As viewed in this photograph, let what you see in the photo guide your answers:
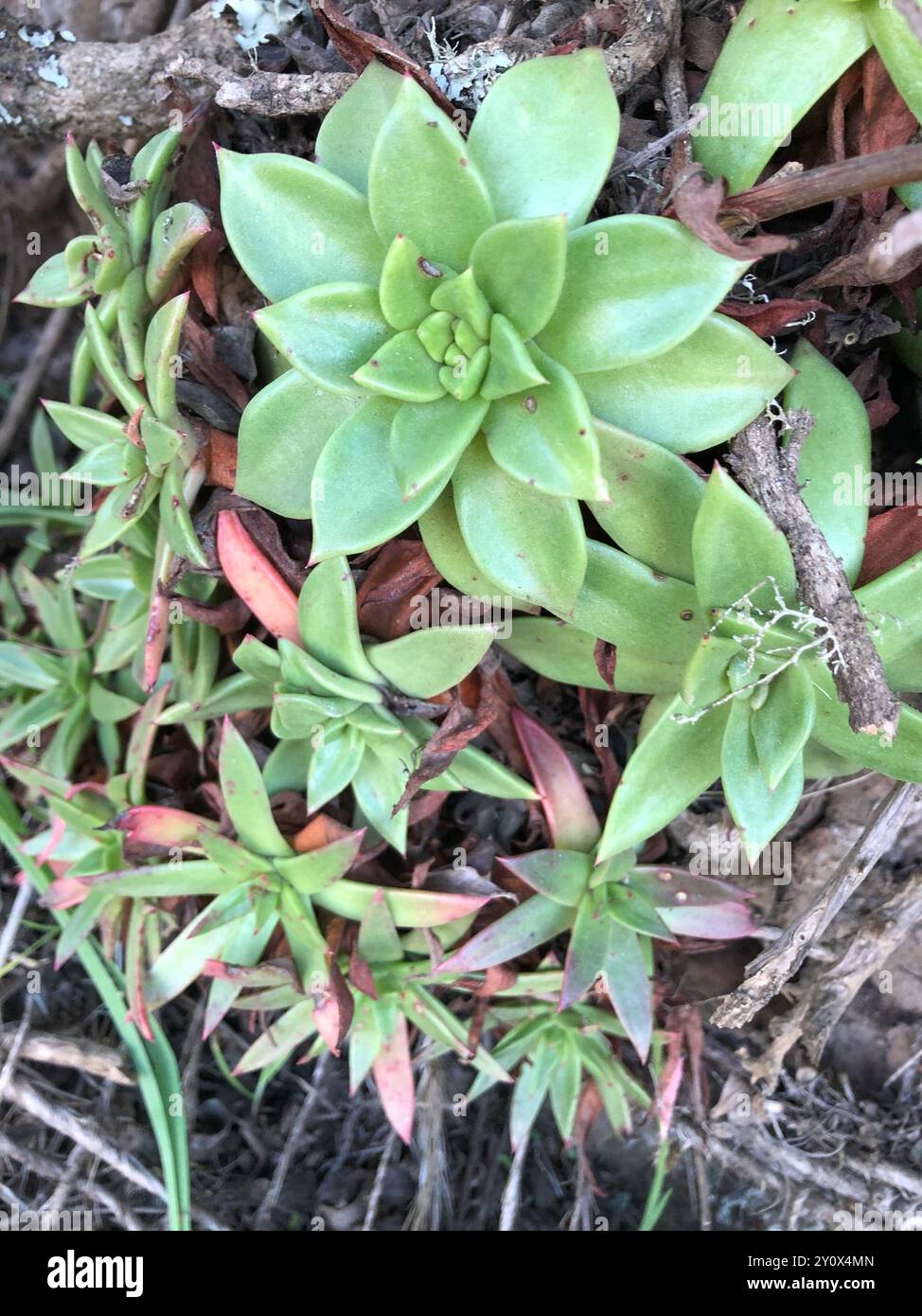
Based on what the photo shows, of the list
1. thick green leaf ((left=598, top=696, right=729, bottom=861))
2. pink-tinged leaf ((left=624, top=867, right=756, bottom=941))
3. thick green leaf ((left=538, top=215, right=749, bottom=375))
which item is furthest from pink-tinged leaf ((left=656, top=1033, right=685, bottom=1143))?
thick green leaf ((left=538, top=215, right=749, bottom=375))

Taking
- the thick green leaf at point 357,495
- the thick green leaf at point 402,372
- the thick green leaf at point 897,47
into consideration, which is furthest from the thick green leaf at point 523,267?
the thick green leaf at point 897,47

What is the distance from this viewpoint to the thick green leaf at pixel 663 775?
1321 mm

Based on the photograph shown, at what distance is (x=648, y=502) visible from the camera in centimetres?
128

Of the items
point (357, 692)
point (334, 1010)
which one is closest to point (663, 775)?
point (357, 692)

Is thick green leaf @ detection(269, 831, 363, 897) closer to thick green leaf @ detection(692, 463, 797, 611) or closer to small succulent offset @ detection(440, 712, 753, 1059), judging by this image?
small succulent offset @ detection(440, 712, 753, 1059)

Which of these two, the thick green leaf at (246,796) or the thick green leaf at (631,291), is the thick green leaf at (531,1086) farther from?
the thick green leaf at (631,291)

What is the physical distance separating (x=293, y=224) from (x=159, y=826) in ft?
3.17

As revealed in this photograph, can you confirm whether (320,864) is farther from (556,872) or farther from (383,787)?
(556,872)

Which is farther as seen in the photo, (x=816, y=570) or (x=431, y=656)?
(x=431, y=656)

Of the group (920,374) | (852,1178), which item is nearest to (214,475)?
(920,374)

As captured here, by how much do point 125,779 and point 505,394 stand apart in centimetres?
99

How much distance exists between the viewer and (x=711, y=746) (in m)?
1.34

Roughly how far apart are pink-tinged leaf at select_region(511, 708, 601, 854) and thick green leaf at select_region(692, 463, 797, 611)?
1.38ft

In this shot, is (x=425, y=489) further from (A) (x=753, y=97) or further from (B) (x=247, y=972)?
(B) (x=247, y=972)
